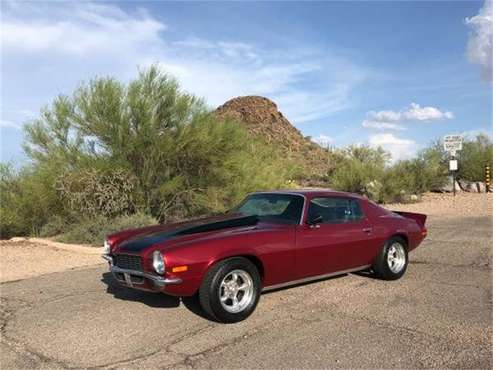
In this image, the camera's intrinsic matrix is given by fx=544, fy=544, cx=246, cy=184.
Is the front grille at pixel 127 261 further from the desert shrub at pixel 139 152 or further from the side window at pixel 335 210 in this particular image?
the desert shrub at pixel 139 152

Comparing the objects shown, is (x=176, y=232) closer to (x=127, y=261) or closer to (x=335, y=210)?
(x=127, y=261)

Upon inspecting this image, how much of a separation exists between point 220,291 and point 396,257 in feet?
10.9

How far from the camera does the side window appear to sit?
23.3 ft

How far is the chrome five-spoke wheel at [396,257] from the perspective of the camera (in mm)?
7891

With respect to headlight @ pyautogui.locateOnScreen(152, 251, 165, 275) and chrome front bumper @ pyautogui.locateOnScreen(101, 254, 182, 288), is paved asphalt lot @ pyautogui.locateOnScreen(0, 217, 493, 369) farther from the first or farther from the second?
headlight @ pyautogui.locateOnScreen(152, 251, 165, 275)

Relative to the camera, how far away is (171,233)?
6375 mm

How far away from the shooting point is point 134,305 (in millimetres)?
6641

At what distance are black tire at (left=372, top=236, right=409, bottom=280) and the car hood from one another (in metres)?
1.99

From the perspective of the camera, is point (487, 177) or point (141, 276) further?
point (487, 177)

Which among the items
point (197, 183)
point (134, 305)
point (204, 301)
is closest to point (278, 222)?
point (204, 301)

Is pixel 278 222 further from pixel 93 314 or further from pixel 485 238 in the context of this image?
pixel 485 238

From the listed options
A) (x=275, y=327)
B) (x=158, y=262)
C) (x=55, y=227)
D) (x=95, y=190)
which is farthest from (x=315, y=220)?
(x=55, y=227)

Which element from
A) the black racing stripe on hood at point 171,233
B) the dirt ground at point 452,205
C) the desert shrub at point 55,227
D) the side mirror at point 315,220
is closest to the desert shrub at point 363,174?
the dirt ground at point 452,205

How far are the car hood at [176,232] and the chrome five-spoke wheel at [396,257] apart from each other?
2.24m
